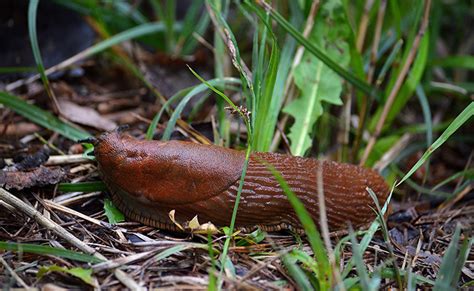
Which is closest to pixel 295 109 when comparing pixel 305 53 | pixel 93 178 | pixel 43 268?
pixel 305 53

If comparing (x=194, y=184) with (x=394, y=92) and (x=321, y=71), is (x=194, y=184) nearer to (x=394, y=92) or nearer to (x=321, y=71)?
(x=321, y=71)

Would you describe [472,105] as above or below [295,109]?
above

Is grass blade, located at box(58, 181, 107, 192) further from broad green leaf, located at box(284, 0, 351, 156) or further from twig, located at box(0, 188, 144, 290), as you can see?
broad green leaf, located at box(284, 0, 351, 156)

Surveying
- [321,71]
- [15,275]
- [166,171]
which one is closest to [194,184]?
[166,171]

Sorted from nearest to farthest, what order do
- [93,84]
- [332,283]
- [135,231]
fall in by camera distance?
1. [332,283]
2. [135,231]
3. [93,84]

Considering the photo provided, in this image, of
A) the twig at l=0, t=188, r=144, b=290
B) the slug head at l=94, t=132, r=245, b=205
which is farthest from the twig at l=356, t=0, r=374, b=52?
the twig at l=0, t=188, r=144, b=290

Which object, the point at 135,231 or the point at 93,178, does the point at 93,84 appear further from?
the point at 135,231
